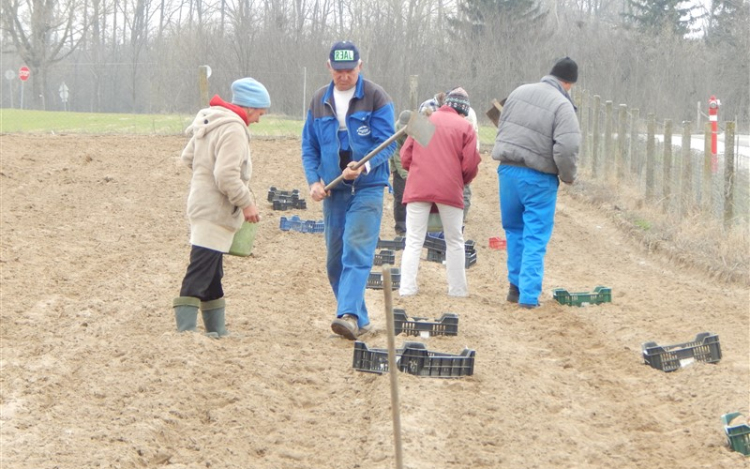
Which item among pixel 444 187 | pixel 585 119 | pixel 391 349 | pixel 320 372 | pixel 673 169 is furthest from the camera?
pixel 585 119

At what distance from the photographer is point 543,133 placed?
9.45 metres

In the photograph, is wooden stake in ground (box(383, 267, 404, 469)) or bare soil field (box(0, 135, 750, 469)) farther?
→ bare soil field (box(0, 135, 750, 469))

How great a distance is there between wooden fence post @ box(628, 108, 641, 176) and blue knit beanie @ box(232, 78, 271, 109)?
11.7 meters

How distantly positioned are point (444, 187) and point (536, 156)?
894 mm

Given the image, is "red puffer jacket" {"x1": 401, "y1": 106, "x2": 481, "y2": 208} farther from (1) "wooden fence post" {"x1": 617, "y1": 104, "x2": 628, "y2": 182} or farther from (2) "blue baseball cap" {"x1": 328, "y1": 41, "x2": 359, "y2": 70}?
(1) "wooden fence post" {"x1": 617, "y1": 104, "x2": 628, "y2": 182}

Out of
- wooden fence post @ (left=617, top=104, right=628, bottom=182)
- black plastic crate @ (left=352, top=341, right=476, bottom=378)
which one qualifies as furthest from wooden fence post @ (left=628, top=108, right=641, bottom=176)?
black plastic crate @ (left=352, top=341, right=476, bottom=378)

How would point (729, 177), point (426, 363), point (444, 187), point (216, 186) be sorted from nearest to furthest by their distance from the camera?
point (426, 363)
point (216, 186)
point (444, 187)
point (729, 177)

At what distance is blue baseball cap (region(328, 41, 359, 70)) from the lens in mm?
7699

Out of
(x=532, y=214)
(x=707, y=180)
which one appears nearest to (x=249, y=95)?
(x=532, y=214)

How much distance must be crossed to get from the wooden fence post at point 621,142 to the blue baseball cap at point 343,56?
11406mm

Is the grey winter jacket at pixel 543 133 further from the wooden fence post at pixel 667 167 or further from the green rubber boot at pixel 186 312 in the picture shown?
the wooden fence post at pixel 667 167

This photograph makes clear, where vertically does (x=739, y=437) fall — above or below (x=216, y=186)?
below

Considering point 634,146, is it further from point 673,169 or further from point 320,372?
point 320,372

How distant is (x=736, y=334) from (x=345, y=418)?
3.97m
